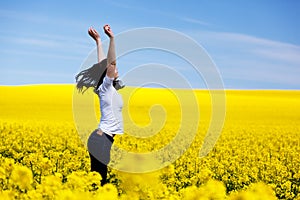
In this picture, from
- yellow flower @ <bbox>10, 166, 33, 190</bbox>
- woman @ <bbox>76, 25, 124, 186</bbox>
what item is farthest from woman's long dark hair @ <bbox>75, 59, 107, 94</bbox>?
yellow flower @ <bbox>10, 166, 33, 190</bbox>

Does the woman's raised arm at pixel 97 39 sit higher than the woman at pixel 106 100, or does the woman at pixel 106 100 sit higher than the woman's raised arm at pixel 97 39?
the woman's raised arm at pixel 97 39

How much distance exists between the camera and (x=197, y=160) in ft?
39.9

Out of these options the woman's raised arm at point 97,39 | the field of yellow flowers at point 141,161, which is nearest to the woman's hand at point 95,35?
the woman's raised arm at point 97,39

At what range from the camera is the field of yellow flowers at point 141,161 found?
4.64m

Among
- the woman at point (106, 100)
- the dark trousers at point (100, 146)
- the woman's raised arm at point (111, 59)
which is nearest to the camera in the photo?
the woman's raised arm at point (111, 59)

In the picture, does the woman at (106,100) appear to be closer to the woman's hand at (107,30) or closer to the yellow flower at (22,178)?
the woman's hand at (107,30)

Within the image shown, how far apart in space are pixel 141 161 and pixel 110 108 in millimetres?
1242

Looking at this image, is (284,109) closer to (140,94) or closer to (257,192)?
(140,94)

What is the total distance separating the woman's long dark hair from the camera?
6.94 m

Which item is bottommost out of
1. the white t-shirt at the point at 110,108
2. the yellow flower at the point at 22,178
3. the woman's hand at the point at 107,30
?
the yellow flower at the point at 22,178

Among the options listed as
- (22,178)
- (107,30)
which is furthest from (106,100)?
(22,178)

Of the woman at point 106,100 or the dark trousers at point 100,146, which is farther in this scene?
the dark trousers at point 100,146

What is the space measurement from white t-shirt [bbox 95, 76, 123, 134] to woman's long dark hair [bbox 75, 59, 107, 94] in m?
0.20

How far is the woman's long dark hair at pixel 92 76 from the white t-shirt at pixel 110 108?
0.20 meters
